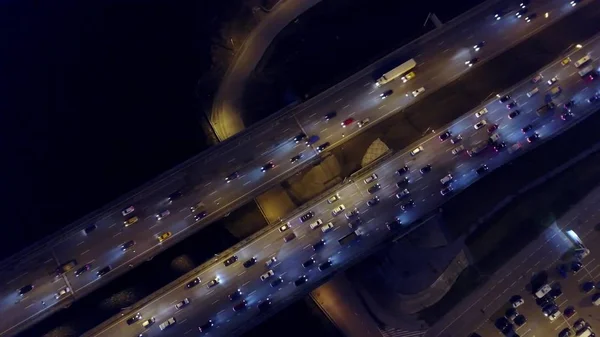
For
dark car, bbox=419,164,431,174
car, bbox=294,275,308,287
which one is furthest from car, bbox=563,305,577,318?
car, bbox=294,275,308,287

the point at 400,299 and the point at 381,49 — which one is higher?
the point at 381,49

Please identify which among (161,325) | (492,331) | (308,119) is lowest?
(492,331)

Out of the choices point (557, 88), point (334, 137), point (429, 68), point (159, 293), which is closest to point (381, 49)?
point (429, 68)

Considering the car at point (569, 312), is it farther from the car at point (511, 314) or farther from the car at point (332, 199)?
the car at point (332, 199)

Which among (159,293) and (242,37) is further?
(242,37)

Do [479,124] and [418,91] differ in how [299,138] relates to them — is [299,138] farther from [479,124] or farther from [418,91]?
[479,124]

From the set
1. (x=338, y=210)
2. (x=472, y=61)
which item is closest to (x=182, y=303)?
(x=338, y=210)

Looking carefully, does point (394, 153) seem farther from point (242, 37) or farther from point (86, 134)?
point (86, 134)
